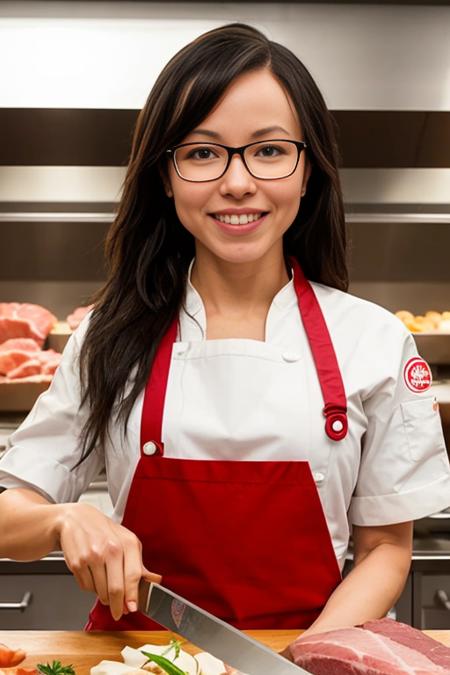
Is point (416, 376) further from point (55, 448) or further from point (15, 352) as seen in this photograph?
point (15, 352)

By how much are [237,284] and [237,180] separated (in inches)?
10.2

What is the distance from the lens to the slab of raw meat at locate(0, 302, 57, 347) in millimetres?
2889

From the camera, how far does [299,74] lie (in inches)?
55.6

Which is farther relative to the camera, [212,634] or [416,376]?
[416,376]

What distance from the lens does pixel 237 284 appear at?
1535 millimetres

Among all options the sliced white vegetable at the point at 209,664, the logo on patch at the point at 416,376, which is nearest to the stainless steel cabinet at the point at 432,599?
the logo on patch at the point at 416,376

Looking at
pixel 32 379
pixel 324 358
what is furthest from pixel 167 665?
pixel 32 379

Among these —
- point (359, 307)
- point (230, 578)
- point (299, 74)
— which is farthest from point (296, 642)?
point (299, 74)

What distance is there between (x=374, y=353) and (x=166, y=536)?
457 mm

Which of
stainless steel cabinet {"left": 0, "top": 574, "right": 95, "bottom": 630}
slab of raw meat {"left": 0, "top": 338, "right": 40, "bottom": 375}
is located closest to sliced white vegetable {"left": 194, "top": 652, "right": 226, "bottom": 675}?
stainless steel cabinet {"left": 0, "top": 574, "right": 95, "bottom": 630}

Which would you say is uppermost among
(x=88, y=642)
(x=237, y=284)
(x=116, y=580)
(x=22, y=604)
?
(x=237, y=284)

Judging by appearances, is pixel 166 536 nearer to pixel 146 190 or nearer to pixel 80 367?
pixel 80 367

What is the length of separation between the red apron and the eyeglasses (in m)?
0.35

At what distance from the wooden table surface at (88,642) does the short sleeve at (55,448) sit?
239 millimetres
